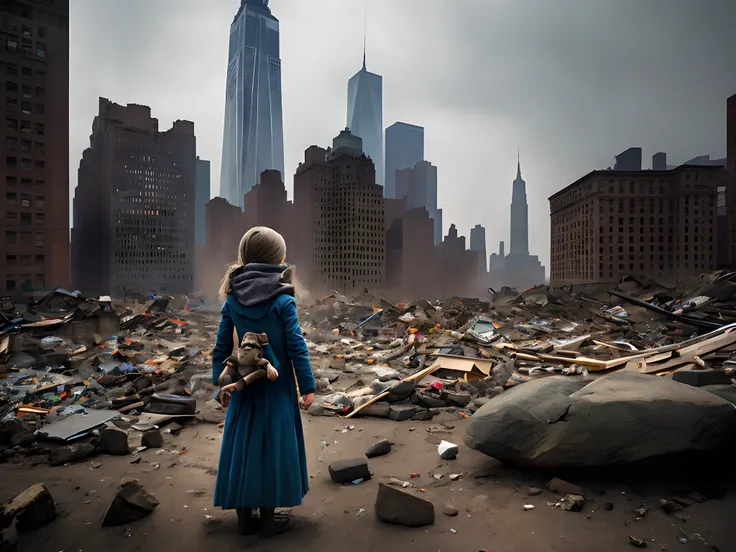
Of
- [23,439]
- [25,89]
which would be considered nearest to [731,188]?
[23,439]

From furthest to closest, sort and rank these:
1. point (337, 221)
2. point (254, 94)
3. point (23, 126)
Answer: point (254, 94) < point (337, 221) < point (23, 126)

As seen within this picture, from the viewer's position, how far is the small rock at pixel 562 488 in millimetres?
2464

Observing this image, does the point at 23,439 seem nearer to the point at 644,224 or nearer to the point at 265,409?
the point at 265,409

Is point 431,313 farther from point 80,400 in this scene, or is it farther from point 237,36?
point 237,36

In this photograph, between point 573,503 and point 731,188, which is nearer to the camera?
point 573,503

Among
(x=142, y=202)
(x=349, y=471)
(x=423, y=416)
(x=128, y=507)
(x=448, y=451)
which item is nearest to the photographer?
(x=128, y=507)

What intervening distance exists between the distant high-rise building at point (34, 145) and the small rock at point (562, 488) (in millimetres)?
26919

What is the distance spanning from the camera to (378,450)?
3650 mm

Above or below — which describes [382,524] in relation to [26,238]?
below

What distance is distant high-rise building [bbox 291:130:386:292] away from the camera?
28.6 m

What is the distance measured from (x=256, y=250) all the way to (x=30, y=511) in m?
2.13

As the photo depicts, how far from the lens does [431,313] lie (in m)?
12.7

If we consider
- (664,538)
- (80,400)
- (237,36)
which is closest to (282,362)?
(664,538)

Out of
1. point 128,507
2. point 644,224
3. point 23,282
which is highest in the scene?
point 644,224
